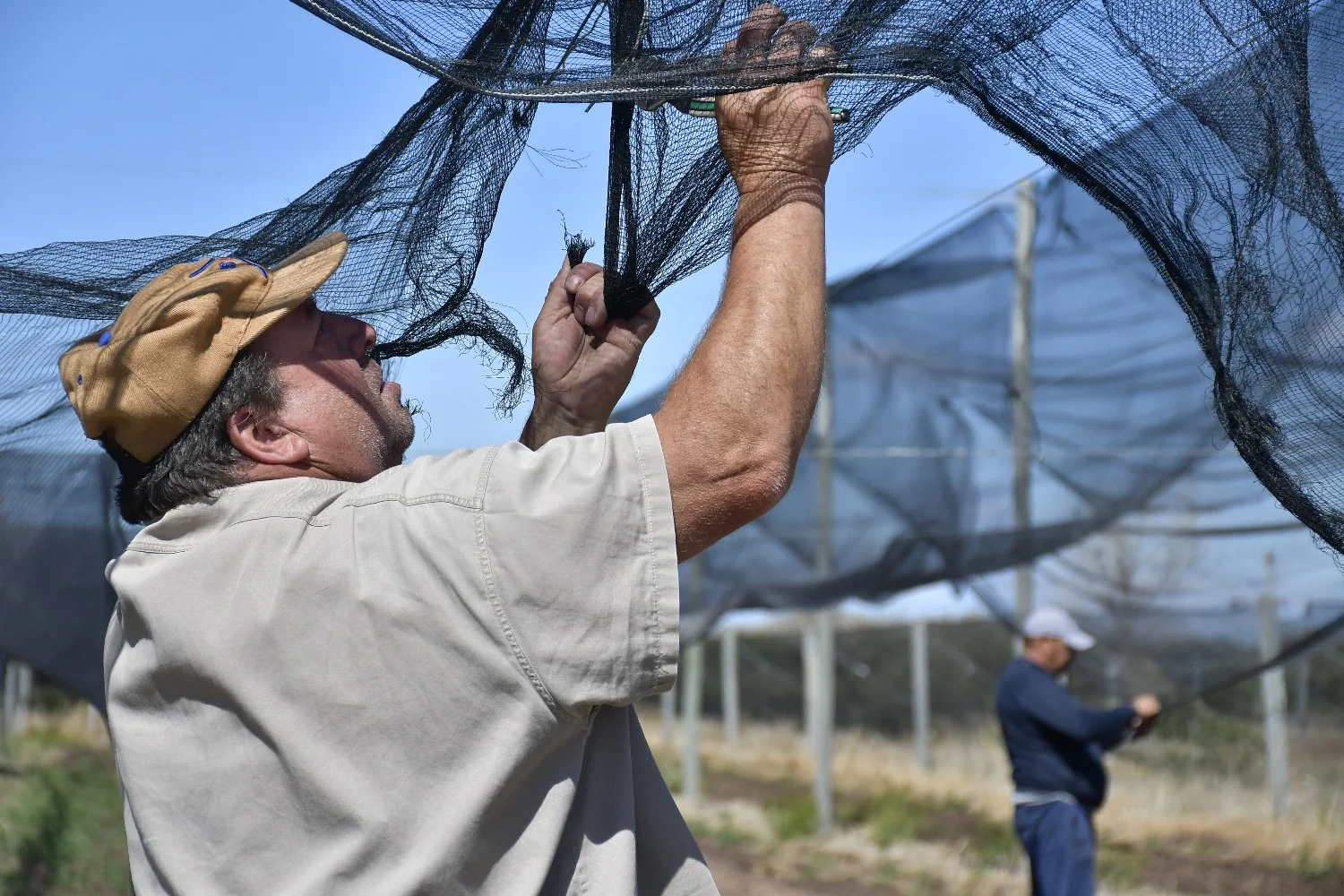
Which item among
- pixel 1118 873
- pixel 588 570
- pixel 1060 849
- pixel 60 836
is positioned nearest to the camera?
pixel 588 570

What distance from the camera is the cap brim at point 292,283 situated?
1.52 m

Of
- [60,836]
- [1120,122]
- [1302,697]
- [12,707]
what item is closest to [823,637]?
[1302,697]

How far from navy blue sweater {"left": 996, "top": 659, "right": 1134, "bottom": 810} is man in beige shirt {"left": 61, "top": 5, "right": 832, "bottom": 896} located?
4.36m

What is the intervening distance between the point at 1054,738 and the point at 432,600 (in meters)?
4.88

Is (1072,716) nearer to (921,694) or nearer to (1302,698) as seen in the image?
(1302,698)

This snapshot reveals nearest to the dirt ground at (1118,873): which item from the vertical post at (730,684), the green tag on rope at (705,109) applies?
the vertical post at (730,684)

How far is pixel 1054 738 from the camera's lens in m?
5.57

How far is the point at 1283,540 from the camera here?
6402 millimetres

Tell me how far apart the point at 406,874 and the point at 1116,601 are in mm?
6357

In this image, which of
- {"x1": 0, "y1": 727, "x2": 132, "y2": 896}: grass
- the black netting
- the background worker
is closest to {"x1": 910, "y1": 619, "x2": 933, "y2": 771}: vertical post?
the black netting

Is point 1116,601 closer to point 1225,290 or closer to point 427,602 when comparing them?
point 1225,290

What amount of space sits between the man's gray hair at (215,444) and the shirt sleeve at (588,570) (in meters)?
0.43

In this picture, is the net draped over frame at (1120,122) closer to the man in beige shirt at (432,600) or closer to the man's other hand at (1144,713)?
the man in beige shirt at (432,600)

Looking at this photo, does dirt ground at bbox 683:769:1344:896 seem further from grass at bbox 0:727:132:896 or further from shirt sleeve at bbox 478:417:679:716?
shirt sleeve at bbox 478:417:679:716
